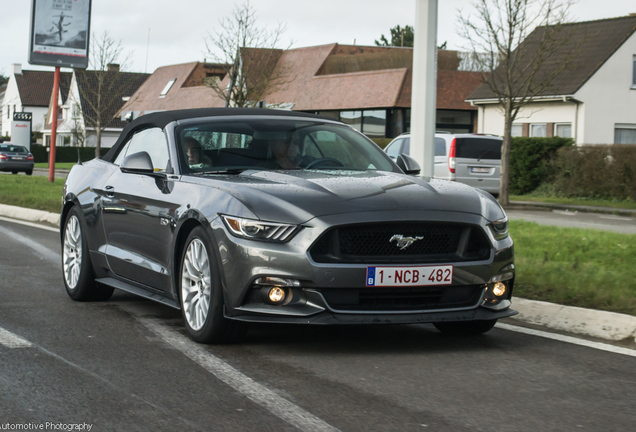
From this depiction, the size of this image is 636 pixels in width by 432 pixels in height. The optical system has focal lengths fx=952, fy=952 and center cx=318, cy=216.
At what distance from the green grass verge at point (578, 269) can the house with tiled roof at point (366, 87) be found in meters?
35.0

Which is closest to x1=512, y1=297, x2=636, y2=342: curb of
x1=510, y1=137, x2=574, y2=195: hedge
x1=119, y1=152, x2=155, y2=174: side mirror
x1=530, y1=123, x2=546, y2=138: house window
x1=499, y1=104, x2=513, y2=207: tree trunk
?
x1=119, y1=152, x2=155, y2=174: side mirror

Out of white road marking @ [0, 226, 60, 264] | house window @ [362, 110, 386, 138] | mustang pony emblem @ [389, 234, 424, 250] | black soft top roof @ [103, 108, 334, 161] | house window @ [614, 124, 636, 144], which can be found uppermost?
house window @ [362, 110, 386, 138]

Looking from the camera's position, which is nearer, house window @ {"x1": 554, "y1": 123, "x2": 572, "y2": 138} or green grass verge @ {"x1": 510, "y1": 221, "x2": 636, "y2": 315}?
green grass verge @ {"x1": 510, "y1": 221, "x2": 636, "y2": 315}

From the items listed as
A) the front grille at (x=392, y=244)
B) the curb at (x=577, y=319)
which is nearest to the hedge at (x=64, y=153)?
the curb at (x=577, y=319)

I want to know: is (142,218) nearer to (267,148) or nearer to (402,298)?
(267,148)

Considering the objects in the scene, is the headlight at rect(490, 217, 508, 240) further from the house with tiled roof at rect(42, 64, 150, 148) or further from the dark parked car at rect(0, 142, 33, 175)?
the house with tiled roof at rect(42, 64, 150, 148)

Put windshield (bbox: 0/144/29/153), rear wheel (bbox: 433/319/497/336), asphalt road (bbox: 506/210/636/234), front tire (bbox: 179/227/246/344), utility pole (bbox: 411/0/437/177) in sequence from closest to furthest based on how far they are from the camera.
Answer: front tire (bbox: 179/227/246/344) → rear wheel (bbox: 433/319/497/336) → utility pole (bbox: 411/0/437/177) → asphalt road (bbox: 506/210/636/234) → windshield (bbox: 0/144/29/153)

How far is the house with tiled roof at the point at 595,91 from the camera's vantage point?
37.1 metres

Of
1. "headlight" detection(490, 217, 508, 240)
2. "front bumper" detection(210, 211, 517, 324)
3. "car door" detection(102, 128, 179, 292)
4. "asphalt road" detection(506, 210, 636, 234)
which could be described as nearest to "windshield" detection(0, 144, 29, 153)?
"asphalt road" detection(506, 210, 636, 234)

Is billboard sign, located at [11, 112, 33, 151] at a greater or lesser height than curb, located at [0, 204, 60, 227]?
greater

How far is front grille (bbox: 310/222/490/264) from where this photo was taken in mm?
5426

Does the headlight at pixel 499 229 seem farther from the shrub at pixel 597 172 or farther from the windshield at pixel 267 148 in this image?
the shrub at pixel 597 172

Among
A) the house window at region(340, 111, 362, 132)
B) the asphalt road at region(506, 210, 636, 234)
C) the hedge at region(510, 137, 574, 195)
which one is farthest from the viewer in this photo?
the house window at region(340, 111, 362, 132)

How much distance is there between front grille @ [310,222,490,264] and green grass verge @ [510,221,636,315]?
5.68 feet
